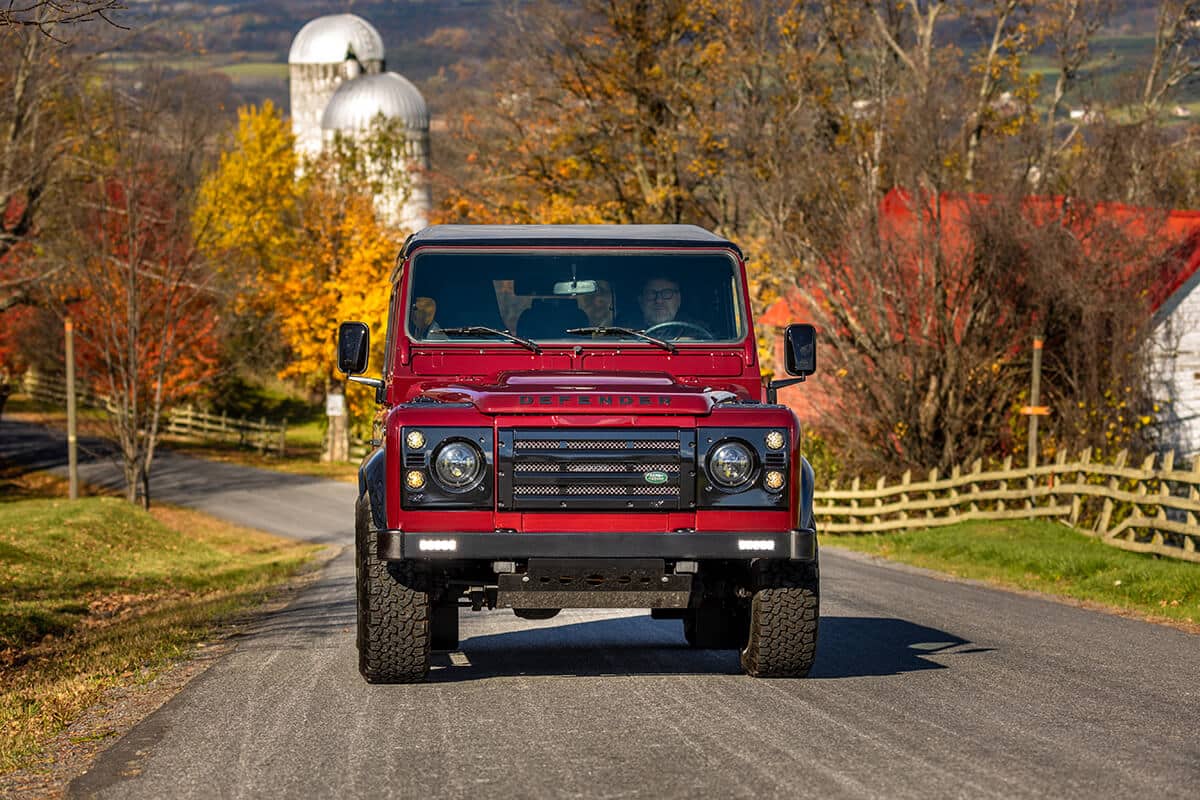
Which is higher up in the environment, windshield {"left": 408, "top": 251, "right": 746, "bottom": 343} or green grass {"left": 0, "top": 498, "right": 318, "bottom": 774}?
windshield {"left": 408, "top": 251, "right": 746, "bottom": 343}

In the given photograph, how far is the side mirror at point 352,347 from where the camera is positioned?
1045 cm

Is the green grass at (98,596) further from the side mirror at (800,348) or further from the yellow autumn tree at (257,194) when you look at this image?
the yellow autumn tree at (257,194)

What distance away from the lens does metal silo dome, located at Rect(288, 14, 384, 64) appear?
103 m

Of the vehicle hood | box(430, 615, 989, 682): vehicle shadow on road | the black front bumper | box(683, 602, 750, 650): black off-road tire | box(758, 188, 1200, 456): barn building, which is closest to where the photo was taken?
the black front bumper

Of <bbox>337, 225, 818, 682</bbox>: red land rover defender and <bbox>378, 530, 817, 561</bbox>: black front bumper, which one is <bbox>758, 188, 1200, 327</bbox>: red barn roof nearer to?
<bbox>337, 225, 818, 682</bbox>: red land rover defender

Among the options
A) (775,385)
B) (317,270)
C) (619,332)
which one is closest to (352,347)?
(619,332)

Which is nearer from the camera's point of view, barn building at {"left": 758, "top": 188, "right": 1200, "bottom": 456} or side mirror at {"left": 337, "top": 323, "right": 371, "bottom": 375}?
side mirror at {"left": 337, "top": 323, "right": 371, "bottom": 375}

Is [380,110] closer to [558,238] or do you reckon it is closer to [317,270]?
[317,270]

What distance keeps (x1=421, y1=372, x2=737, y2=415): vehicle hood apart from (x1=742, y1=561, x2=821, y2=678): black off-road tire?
1034mm

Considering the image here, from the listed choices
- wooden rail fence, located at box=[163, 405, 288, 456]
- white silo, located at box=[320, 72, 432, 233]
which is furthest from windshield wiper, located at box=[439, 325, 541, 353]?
white silo, located at box=[320, 72, 432, 233]

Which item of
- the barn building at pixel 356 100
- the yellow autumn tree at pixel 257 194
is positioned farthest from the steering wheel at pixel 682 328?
the barn building at pixel 356 100

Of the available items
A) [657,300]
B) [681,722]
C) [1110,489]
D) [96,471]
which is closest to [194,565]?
[1110,489]

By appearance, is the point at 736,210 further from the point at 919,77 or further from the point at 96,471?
the point at 96,471

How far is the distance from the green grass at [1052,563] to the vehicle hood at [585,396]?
698 centimetres
